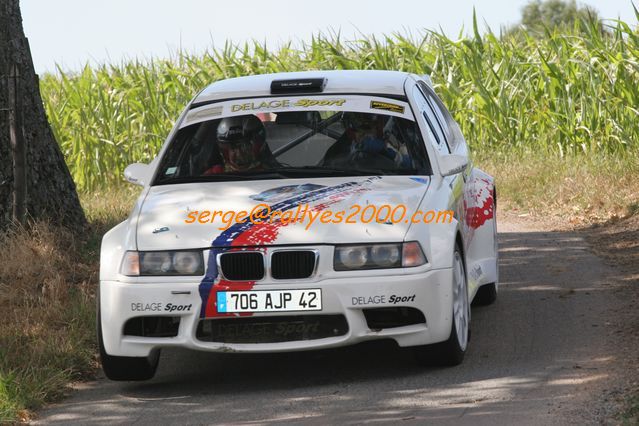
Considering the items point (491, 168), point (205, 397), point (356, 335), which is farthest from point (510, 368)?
point (491, 168)

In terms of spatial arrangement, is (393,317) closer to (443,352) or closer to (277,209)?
(443,352)

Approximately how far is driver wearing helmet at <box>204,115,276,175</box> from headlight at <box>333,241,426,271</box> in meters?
1.36

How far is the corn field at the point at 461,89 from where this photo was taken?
16375mm

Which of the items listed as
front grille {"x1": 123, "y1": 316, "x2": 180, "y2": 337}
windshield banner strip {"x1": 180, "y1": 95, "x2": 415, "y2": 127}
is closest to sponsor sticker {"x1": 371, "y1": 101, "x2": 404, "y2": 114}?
windshield banner strip {"x1": 180, "y1": 95, "x2": 415, "y2": 127}

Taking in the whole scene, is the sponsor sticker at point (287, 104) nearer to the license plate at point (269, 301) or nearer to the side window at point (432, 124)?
the side window at point (432, 124)

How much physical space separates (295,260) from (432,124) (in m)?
2.06

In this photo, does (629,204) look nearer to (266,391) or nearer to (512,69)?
(512,69)

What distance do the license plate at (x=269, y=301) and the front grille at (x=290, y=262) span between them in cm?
9

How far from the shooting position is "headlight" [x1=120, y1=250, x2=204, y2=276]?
639 centimetres

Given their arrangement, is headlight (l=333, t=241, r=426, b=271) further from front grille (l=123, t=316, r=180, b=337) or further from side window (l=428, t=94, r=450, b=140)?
side window (l=428, t=94, r=450, b=140)

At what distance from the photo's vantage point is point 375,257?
6.34m

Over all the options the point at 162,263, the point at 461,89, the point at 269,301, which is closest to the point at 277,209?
the point at 269,301

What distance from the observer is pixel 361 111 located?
25.2 feet

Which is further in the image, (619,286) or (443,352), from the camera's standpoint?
(619,286)
